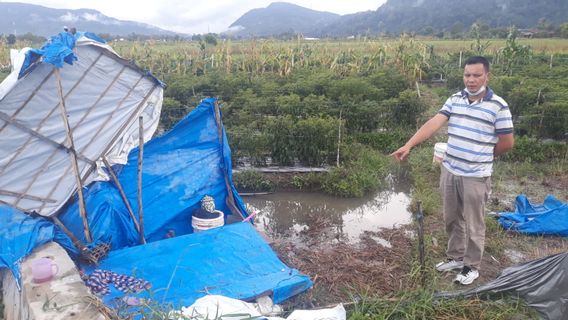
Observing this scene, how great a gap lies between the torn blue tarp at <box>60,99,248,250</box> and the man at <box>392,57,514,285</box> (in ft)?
8.17

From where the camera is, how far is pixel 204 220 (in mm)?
4789

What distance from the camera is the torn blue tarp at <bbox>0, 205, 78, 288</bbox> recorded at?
133 inches

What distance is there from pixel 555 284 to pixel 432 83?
46.9 feet

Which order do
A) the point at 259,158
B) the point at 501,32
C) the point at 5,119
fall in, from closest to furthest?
the point at 5,119
the point at 259,158
the point at 501,32

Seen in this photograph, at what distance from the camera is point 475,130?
3.63 metres

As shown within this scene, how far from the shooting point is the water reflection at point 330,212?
5.98 metres

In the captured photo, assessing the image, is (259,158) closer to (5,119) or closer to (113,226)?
(113,226)

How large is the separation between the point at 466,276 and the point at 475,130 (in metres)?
1.43

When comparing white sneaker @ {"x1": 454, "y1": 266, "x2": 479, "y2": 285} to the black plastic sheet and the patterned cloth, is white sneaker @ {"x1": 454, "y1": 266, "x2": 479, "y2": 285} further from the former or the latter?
the patterned cloth

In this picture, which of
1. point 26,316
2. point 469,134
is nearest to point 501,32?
point 469,134

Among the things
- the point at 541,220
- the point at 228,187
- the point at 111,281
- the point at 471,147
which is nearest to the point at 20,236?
the point at 111,281

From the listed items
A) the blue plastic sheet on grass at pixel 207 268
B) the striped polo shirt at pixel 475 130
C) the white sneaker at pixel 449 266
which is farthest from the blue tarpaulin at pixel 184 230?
the striped polo shirt at pixel 475 130

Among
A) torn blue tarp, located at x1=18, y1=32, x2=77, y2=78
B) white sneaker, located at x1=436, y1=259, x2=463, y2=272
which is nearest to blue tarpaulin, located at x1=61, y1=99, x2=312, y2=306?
torn blue tarp, located at x1=18, y1=32, x2=77, y2=78

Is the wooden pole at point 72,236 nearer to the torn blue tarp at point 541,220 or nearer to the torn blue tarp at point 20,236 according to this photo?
the torn blue tarp at point 20,236
